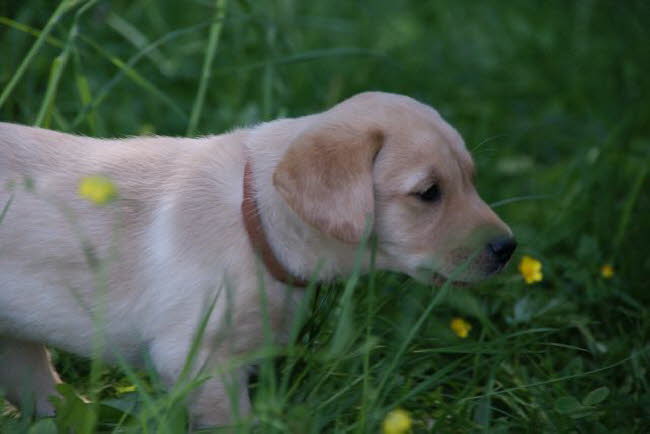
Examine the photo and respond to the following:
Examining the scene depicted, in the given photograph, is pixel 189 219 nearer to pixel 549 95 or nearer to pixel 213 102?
pixel 213 102

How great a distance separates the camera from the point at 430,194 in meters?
2.65

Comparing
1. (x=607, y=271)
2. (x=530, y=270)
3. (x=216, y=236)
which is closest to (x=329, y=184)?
(x=216, y=236)

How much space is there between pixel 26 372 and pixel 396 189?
1236mm

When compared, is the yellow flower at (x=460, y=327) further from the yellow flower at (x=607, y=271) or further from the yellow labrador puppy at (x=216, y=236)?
the yellow flower at (x=607, y=271)

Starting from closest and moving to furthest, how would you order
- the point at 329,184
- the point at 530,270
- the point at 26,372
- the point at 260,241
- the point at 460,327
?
the point at 329,184 → the point at 260,241 → the point at 26,372 → the point at 460,327 → the point at 530,270

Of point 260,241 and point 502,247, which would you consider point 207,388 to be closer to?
point 260,241

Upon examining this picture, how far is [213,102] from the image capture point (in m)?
4.96

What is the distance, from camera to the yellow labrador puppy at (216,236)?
2.57m

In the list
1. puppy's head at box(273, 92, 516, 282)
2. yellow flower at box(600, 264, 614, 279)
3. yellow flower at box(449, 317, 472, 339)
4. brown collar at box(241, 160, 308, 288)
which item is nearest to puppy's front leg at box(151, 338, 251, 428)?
brown collar at box(241, 160, 308, 288)

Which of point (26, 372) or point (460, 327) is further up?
point (26, 372)

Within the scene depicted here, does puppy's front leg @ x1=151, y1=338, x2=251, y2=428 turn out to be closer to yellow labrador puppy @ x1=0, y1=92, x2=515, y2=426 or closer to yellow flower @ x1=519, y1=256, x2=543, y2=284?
yellow labrador puppy @ x1=0, y1=92, x2=515, y2=426

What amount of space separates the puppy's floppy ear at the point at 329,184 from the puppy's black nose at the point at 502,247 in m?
0.37

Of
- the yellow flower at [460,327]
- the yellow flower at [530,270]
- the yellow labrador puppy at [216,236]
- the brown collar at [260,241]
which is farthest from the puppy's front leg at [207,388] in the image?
the yellow flower at [530,270]

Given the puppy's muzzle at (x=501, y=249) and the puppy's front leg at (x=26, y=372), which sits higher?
the puppy's muzzle at (x=501, y=249)
